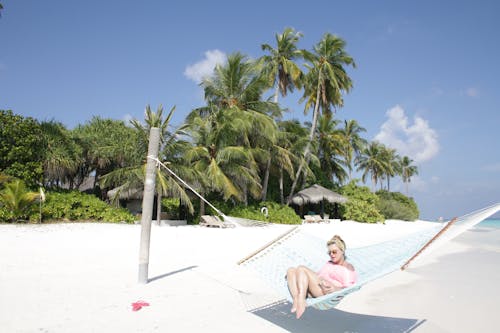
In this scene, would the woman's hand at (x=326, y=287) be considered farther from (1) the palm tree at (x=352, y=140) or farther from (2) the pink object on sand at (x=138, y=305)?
(1) the palm tree at (x=352, y=140)

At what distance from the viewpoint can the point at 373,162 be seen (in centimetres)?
2747

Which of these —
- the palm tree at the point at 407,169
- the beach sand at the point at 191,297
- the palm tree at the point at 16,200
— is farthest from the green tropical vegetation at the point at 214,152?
the palm tree at the point at 407,169

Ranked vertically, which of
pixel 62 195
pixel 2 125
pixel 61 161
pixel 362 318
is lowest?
pixel 362 318

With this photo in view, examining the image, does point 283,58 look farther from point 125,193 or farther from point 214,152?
point 125,193

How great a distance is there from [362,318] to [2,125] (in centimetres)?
1054

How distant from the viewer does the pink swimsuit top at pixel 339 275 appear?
2.64 m

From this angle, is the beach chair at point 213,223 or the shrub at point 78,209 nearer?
the shrub at point 78,209

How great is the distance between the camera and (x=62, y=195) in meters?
9.28

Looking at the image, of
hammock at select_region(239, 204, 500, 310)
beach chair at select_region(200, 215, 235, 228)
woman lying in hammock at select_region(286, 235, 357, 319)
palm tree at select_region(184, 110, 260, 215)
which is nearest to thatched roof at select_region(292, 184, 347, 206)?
palm tree at select_region(184, 110, 260, 215)

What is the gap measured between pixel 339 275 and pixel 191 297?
59.3 inches

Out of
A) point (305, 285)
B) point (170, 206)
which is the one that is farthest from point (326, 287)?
point (170, 206)

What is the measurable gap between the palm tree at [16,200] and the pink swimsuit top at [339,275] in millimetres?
8177

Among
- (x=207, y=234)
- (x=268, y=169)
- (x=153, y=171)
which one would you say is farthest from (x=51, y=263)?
(x=268, y=169)

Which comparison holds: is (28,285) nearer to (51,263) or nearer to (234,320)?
(51,263)
